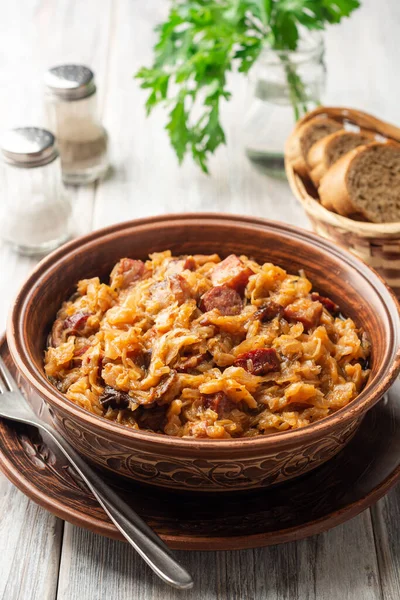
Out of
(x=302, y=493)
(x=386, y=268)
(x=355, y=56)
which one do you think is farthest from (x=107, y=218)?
(x=355, y=56)

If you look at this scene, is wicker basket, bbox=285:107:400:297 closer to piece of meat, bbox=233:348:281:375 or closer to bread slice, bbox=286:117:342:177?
bread slice, bbox=286:117:342:177

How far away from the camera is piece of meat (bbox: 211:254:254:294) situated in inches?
143

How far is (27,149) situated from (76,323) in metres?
1.85

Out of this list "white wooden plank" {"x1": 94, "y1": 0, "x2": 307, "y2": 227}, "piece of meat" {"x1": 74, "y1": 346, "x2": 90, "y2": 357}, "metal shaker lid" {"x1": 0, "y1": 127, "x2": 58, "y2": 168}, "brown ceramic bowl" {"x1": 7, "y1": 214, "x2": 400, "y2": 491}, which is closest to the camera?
"brown ceramic bowl" {"x1": 7, "y1": 214, "x2": 400, "y2": 491}

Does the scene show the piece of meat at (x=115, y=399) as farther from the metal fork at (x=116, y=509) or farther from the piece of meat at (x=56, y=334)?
the piece of meat at (x=56, y=334)

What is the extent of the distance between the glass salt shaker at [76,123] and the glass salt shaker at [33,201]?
0.49 metres

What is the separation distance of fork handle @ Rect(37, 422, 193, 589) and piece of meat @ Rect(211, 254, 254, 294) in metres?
1.08

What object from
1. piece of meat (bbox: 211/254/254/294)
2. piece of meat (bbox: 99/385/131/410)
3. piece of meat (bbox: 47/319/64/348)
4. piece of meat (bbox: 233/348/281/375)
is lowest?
piece of meat (bbox: 47/319/64/348)

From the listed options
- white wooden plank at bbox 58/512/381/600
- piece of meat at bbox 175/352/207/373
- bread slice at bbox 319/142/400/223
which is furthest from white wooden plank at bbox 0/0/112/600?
bread slice at bbox 319/142/400/223

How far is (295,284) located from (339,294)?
0.28 metres

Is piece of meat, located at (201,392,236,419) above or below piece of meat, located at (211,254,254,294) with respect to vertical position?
below

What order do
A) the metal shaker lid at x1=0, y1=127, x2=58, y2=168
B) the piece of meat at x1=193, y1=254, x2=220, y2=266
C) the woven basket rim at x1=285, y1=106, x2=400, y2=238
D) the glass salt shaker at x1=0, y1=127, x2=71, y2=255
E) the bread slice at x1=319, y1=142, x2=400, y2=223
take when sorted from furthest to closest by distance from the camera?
the glass salt shaker at x1=0, y1=127, x2=71, y2=255, the metal shaker lid at x1=0, y1=127, x2=58, y2=168, the bread slice at x1=319, y1=142, x2=400, y2=223, the woven basket rim at x1=285, y1=106, x2=400, y2=238, the piece of meat at x1=193, y1=254, x2=220, y2=266

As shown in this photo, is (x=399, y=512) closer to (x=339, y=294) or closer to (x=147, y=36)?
(x=339, y=294)

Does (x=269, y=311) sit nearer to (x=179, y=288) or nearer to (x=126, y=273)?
(x=179, y=288)
